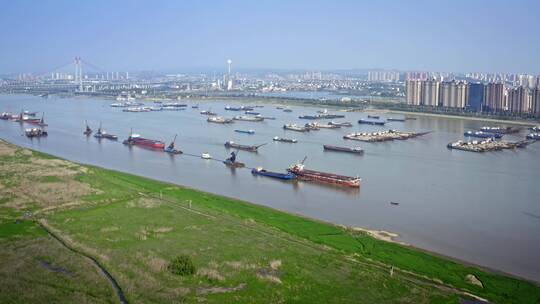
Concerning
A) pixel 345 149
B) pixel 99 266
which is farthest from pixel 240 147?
pixel 99 266

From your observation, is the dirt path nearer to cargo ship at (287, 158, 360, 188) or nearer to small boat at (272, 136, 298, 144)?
cargo ship at (287, 158, 360, 188)

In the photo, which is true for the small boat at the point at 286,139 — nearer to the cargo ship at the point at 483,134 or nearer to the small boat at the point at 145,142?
the small boat at the point at 145,142

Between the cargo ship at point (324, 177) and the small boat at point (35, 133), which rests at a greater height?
the small boat at point (35, 133)

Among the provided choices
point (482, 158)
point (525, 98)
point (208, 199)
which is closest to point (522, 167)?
point (482, 158)

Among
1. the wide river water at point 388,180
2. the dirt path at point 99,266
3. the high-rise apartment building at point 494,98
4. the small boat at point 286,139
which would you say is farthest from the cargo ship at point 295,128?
the dirt path at point 99,266

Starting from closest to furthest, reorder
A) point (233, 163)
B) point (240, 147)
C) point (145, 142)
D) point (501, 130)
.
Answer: point (233, 163) < point (240, 147) < point (145, 142) < point (501, 130)

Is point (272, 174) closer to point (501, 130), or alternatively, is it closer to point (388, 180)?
point (388, 180)

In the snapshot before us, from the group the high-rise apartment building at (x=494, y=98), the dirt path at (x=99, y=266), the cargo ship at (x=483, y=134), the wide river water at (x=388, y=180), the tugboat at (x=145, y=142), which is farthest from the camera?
the high-rise apartment building at (x=494, y=98)
